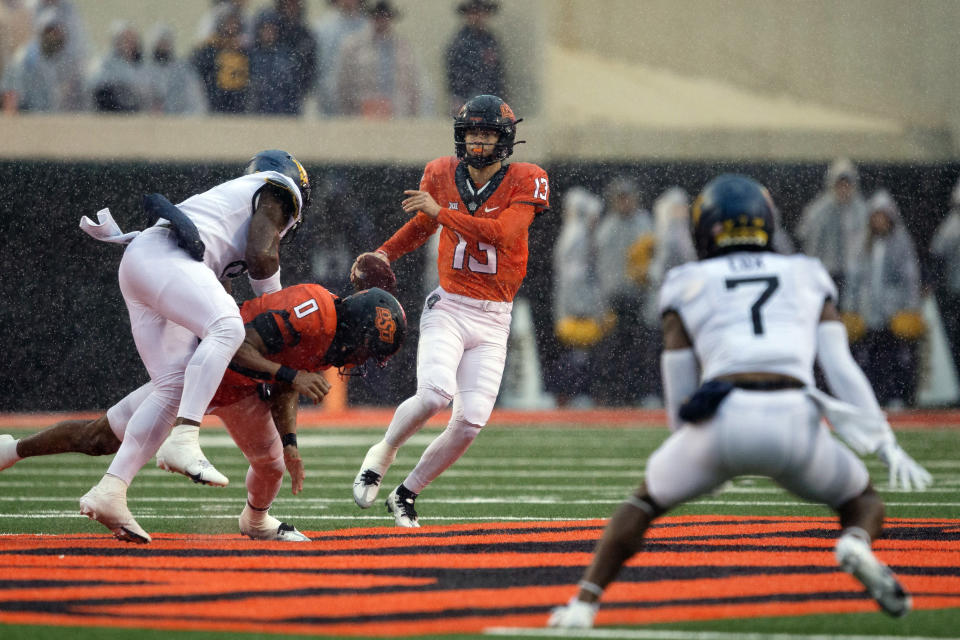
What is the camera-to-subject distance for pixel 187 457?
217 inches

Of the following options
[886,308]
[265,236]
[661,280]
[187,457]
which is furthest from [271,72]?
[187,457]

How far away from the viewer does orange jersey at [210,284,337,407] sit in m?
5.82

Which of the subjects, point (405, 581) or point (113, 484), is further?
point (113, 484)

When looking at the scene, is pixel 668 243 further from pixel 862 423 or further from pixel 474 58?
pixel 862 423

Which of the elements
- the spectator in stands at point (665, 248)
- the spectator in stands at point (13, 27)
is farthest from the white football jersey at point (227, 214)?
the spectator in stands at point (13, 27)

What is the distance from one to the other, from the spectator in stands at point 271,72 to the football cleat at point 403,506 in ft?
30.0

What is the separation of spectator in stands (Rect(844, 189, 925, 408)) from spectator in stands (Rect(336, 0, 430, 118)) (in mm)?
4760

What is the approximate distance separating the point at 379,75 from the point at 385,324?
33.4 feet

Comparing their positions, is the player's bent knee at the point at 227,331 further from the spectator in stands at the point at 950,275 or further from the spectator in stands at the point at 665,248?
the spectator in stands at the point at 950,275

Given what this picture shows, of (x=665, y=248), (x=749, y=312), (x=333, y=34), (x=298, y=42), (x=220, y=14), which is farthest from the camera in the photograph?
(x=333, y=34)

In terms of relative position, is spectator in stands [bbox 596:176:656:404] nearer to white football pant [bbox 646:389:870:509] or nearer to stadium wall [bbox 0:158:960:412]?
stadium wall [bbox 0:158:960:412]

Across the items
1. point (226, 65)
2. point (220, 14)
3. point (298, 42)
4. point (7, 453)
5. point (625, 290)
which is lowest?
point (625, 290)

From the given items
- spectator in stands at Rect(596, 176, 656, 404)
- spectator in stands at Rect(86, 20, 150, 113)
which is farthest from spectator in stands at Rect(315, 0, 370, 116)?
spectator in stands at Rect(596, 176, 656, 404)

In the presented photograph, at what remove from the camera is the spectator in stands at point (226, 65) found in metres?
15.2
